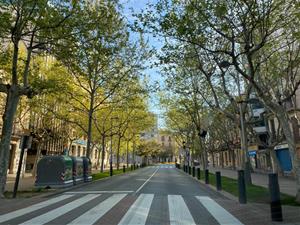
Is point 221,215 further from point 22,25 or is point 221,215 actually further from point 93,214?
point 22,25

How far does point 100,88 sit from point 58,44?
523 inches

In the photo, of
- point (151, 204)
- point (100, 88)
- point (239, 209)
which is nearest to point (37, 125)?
point (100, 88)

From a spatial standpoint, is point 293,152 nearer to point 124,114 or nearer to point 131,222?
point 131,222

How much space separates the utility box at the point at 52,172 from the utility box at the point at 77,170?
188 cm

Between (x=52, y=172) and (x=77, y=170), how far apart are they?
10.6 feet

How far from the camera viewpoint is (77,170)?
19766mm

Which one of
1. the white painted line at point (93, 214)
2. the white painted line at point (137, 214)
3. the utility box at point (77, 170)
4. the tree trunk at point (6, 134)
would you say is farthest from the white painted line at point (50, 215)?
the utility box at point (77, 170)

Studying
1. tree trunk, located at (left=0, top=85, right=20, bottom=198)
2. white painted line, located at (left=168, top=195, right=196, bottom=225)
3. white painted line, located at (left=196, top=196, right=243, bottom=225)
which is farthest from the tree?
white painted line, located at (left=196, top=196, right=243, bottom=225)

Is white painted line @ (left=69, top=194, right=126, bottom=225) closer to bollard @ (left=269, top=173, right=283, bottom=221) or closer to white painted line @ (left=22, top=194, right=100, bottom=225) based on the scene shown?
white painted line @ (left=22, top=194, right=100, bottom=225)

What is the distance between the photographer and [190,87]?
2519 centimetres

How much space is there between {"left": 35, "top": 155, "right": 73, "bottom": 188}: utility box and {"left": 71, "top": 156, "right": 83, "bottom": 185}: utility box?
188 cm

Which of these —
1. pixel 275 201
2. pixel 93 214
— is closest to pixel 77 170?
pixel 93 214

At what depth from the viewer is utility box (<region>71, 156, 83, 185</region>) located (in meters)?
19.0

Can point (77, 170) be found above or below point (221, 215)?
above
